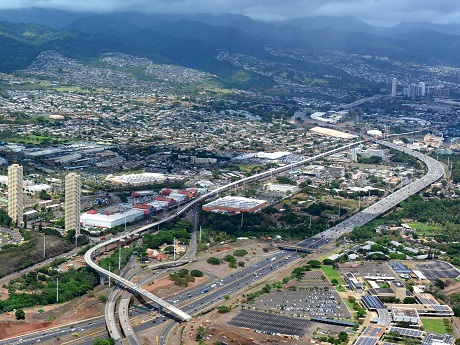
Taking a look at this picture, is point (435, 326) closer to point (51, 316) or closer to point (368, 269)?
point (368, 269)

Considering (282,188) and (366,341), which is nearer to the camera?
(366,341)

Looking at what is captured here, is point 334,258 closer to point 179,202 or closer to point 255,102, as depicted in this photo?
point 179,202

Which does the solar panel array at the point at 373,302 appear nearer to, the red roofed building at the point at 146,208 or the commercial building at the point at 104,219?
the commercial building at the point at 104,219

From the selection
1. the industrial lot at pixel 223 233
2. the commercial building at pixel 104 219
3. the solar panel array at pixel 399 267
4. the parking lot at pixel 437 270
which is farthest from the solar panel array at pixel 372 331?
the commercial building at pixel 104 219

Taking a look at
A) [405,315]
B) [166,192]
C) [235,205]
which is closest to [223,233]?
[235,205]

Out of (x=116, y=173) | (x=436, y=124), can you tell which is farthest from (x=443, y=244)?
(x=436, y=124)
